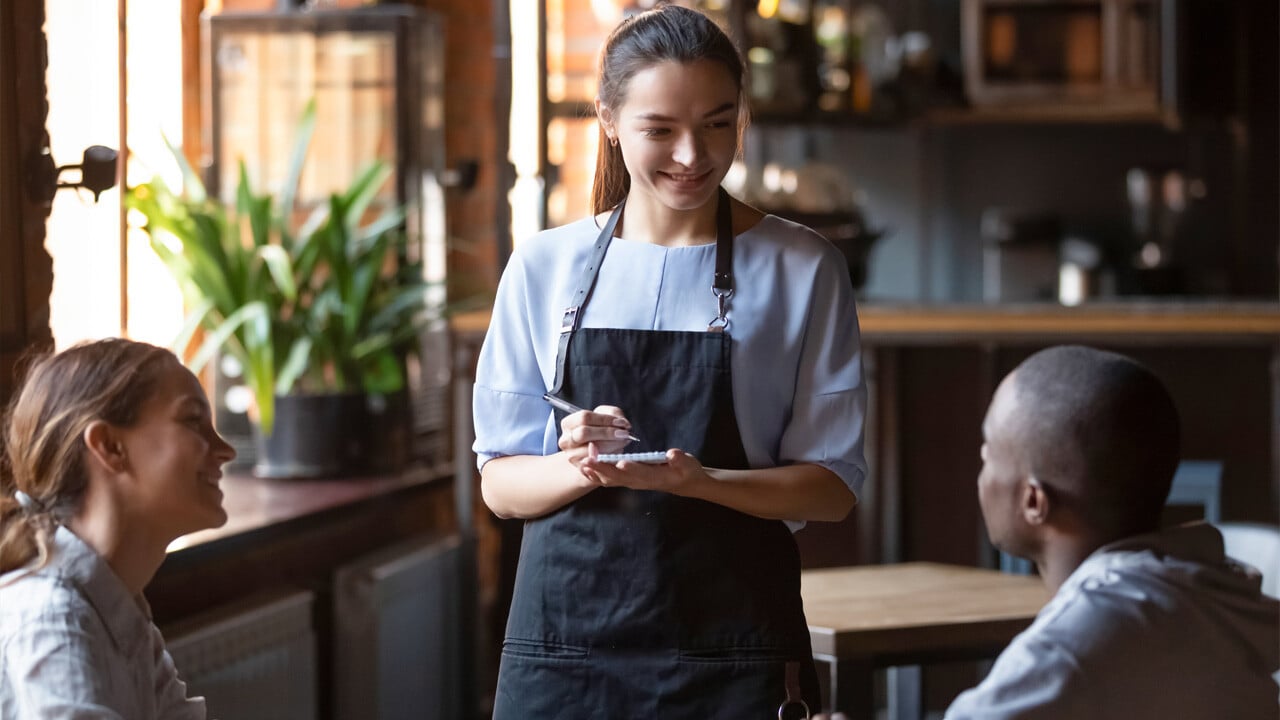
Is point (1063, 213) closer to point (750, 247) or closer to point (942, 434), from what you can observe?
point (942, 434)

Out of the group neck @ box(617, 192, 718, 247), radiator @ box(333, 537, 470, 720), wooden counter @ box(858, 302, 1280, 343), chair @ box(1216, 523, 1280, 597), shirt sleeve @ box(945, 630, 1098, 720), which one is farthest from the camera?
wooden counter @ box(858, 302, 1280, 343)

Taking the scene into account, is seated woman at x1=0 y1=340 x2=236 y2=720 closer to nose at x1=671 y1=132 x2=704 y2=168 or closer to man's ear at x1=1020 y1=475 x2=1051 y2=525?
nose at x1=671 y1=132 x2=704 y2=168

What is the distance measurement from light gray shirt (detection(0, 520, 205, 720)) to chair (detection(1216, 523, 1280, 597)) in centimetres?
157

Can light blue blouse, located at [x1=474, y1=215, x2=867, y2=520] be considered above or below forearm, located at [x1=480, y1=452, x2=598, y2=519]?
above

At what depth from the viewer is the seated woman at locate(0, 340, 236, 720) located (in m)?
1.38

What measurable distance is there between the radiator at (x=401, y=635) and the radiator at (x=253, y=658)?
0.60 ft

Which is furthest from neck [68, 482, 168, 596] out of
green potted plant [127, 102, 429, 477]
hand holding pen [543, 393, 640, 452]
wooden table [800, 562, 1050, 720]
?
green potted plant [127, 102, 429, 477]

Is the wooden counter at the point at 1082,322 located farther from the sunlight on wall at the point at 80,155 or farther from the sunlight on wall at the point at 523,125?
the sunlight on wall at the point at 80,155

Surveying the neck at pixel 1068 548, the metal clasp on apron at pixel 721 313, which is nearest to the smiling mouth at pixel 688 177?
the metal clasp on apron at pixel 721 313

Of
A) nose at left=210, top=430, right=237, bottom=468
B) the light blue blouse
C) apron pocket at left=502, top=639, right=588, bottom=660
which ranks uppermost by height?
the light blue blouse

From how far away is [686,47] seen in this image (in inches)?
55.9

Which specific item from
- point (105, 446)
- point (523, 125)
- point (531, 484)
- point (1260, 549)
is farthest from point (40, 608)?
point (523, 125)

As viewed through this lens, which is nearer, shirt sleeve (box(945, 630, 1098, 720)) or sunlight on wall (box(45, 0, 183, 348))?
shirt sleeve (box(945, 630, 1098, 720))

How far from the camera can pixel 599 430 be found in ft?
4.45
